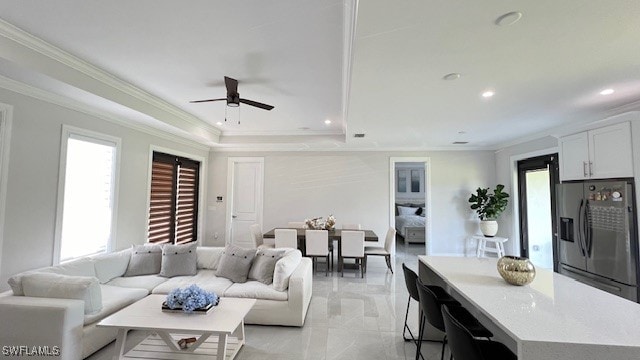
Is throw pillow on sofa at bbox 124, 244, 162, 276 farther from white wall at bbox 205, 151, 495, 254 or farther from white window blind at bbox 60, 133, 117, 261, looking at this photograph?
white wall at bbox 205, 151, 495, 254

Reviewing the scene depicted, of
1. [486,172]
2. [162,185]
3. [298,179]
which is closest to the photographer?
[162,185]

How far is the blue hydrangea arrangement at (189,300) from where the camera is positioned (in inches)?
90.4

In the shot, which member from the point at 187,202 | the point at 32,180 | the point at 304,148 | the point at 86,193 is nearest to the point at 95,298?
the point at 32,180

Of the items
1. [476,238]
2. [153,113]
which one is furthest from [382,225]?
[153,113]

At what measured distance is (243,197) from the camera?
6.65 meters

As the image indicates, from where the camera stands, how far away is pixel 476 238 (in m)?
5.77

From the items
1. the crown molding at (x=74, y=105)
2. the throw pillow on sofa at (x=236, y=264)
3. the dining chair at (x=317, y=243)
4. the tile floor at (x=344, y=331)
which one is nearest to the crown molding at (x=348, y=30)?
the throw pillow on sofa at (x=236, y=264)

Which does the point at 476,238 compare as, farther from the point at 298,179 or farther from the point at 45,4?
the point at 45,4

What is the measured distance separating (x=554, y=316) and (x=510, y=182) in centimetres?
510

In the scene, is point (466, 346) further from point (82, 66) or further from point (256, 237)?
point (256, 237)

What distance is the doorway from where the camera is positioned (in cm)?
455

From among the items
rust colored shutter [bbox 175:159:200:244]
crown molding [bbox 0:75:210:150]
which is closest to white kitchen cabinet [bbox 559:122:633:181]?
crown molding [bbox 0:75:210:150]

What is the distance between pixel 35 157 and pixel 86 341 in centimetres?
200

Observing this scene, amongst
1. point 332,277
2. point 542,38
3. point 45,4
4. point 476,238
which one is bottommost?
point 332,277
